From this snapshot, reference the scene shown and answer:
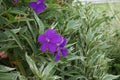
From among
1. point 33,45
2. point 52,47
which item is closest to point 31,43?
point 33,45

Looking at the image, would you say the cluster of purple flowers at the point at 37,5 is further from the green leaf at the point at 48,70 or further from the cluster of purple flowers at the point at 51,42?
the green leaf at the point at 48,70

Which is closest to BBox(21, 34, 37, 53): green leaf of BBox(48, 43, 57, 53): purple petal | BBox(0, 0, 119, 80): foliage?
BBox(0, 0, 119, 80): foliage

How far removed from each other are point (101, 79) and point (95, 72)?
0.20 ft

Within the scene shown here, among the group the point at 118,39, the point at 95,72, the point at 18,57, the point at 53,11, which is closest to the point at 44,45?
the point at 18,57

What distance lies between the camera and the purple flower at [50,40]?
1473mm

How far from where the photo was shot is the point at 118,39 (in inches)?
174

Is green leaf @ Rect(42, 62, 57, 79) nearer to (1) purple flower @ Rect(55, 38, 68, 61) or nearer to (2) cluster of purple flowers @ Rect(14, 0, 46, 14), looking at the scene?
(1) purple flower @ Rect(55, 38, 68, 61)

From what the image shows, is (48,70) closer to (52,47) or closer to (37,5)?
(52,47)

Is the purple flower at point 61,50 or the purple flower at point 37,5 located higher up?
the purple flower at point 37,5

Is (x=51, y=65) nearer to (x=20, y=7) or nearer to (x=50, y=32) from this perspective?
(x=50, y=32)

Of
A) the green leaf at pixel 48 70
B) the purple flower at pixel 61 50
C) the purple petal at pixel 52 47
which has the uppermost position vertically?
the purple petal at pixel 52 47

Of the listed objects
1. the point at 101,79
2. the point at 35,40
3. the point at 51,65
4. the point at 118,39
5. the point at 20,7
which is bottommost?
the point at 118,39

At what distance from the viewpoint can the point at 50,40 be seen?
4.83 feet

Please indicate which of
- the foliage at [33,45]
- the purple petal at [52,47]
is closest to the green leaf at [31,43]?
the foliage at [33,45]
